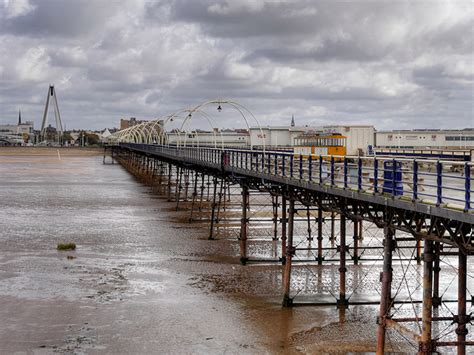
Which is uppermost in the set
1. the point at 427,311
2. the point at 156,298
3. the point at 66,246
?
the point at 427,311

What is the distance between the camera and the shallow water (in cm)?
1560

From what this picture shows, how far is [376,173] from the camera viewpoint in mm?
13984

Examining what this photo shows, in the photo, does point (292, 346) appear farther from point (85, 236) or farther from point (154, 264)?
point (85, 236)

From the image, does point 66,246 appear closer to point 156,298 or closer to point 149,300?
point 156,298

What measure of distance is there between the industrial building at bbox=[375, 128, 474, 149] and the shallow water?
18542 mm

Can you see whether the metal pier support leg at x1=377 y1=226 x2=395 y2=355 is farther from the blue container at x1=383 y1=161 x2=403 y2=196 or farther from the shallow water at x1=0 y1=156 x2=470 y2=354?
the shallow water at x1=0 y1=156 x2=470 y2=354

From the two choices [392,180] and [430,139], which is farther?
[430,139]

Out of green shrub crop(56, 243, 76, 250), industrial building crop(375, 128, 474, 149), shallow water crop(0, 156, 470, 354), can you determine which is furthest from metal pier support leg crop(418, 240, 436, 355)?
industrial building crop(375, 128, 474, 149)

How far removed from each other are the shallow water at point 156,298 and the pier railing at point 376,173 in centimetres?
313

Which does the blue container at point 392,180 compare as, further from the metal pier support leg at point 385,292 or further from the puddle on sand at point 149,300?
the puddle on sand at point 149,300

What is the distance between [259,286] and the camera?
68.2 ft

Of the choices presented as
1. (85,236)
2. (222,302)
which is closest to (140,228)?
(85,236)

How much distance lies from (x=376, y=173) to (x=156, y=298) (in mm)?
7870

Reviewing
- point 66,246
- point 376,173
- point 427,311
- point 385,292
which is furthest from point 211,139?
point 427,311
